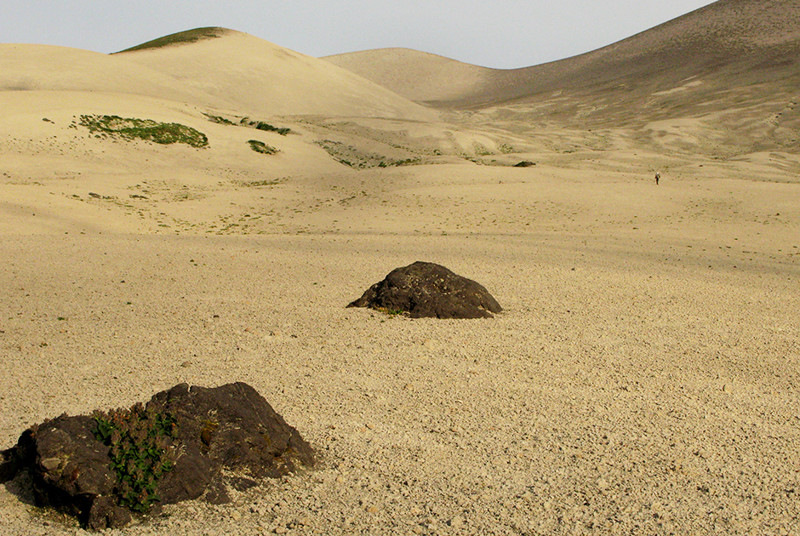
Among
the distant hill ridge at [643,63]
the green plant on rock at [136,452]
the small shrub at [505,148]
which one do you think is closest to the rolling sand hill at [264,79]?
the small shrub at [505,148]

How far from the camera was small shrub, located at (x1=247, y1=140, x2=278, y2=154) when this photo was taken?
110 feet

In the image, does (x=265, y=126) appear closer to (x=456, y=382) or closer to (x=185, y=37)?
(x=456, y=382)

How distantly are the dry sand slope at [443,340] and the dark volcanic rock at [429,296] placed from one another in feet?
0.98

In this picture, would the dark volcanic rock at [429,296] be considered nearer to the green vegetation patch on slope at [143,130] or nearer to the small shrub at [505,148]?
the green vegetation patch on slope at [143,130]

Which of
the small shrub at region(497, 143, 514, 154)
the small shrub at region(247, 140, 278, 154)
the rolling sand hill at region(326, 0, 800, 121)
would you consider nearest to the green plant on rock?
the small shrub at region(247, 140, 278, 154)

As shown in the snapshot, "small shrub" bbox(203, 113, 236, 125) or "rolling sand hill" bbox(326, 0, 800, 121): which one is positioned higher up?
"rolling sand hill" bbox(326, 0, 800, 121)

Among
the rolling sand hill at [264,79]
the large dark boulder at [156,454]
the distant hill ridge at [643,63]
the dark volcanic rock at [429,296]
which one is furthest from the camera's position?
the distant hill ridge at [643,63]

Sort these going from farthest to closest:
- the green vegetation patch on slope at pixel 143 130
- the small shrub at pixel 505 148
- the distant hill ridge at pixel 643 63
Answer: the distant hill ridge at pixel 643 63
the small shrub at pixel 505 148
the green vegetation patch on slope at pixel 143 130

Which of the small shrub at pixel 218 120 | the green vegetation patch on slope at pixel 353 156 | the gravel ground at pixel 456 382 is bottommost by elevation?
the gravel ground at pixel 456 382

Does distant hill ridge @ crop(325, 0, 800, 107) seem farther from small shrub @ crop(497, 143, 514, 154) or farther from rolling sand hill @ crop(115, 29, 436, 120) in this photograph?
small shrub @ crop(497, 143, 514, 154)

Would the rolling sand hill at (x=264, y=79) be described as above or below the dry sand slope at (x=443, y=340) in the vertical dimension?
above

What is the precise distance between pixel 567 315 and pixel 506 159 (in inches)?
1080

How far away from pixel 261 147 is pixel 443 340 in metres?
26.9

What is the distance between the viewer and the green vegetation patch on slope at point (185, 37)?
71.7 meters
